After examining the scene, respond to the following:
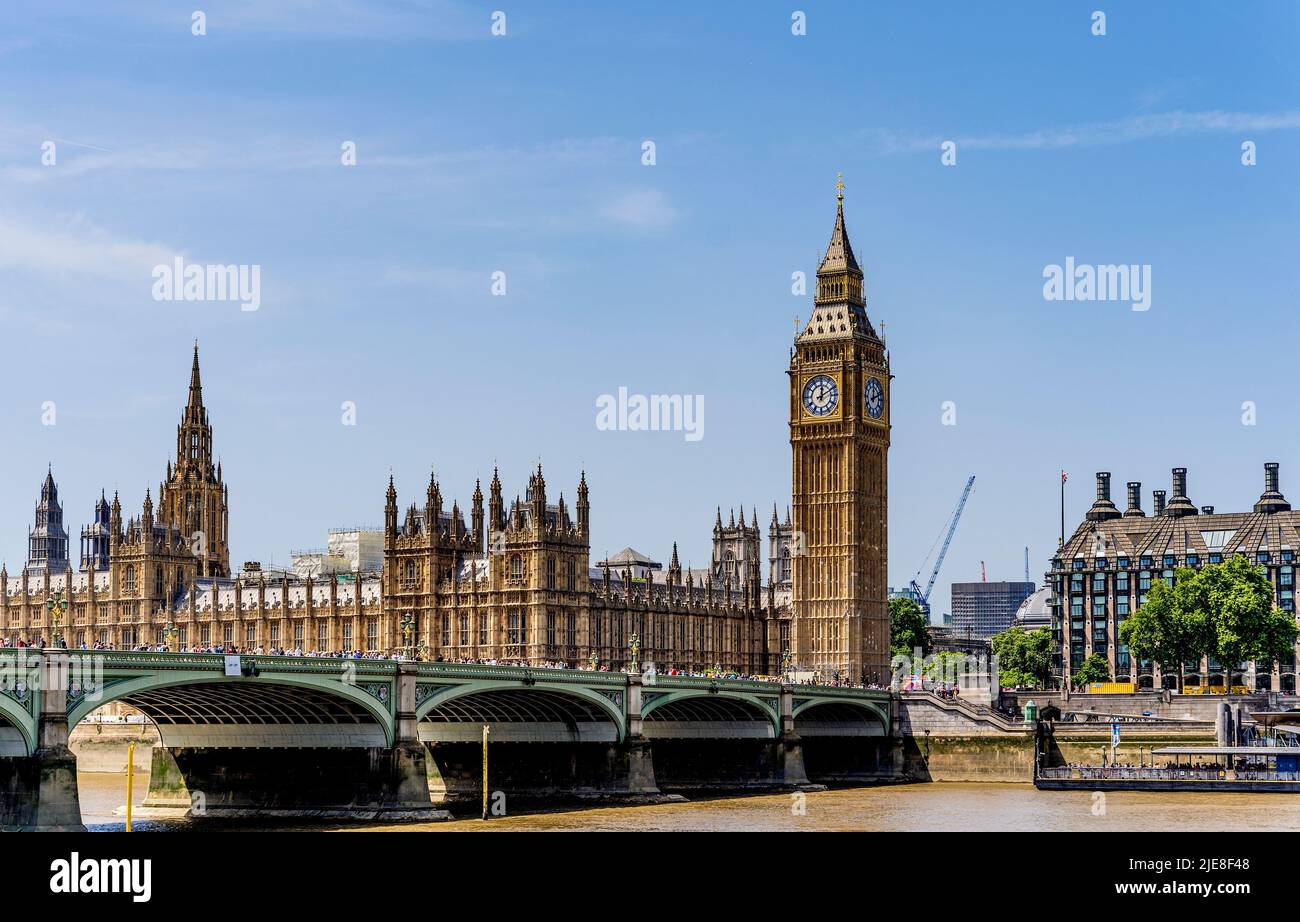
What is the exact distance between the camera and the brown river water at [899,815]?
80.1m

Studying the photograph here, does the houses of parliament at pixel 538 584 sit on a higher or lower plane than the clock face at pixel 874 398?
lower

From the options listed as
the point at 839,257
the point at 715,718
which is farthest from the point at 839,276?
the point at 715,718

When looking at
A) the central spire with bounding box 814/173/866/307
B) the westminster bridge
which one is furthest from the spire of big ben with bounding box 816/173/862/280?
the westminster bridge

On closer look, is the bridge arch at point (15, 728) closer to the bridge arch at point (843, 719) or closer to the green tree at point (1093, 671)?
the bridge arch at point (843, 719)

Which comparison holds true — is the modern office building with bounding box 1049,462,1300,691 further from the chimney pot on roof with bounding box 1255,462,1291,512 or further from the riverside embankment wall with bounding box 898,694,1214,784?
the riverside embankment wall with bounding box 898,694,1214,784

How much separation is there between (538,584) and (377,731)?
60.7 m

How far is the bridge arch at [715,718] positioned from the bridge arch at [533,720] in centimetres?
688

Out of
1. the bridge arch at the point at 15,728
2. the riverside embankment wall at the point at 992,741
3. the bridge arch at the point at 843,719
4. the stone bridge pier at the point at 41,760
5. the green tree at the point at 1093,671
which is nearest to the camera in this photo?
the bridge arch at the point at 15,728

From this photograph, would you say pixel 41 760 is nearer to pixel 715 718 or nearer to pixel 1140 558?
pixel 715 718

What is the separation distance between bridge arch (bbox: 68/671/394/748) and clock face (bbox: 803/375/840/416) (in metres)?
79.7

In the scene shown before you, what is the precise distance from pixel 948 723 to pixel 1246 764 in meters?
21.8

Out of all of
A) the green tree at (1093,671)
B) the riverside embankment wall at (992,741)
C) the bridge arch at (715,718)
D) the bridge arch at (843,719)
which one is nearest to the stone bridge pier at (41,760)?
the bridge arch at (715,718)

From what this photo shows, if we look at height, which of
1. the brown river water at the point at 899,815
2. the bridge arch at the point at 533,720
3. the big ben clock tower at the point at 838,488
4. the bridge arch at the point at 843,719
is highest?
the big ben clock tower at the point at 838,488
